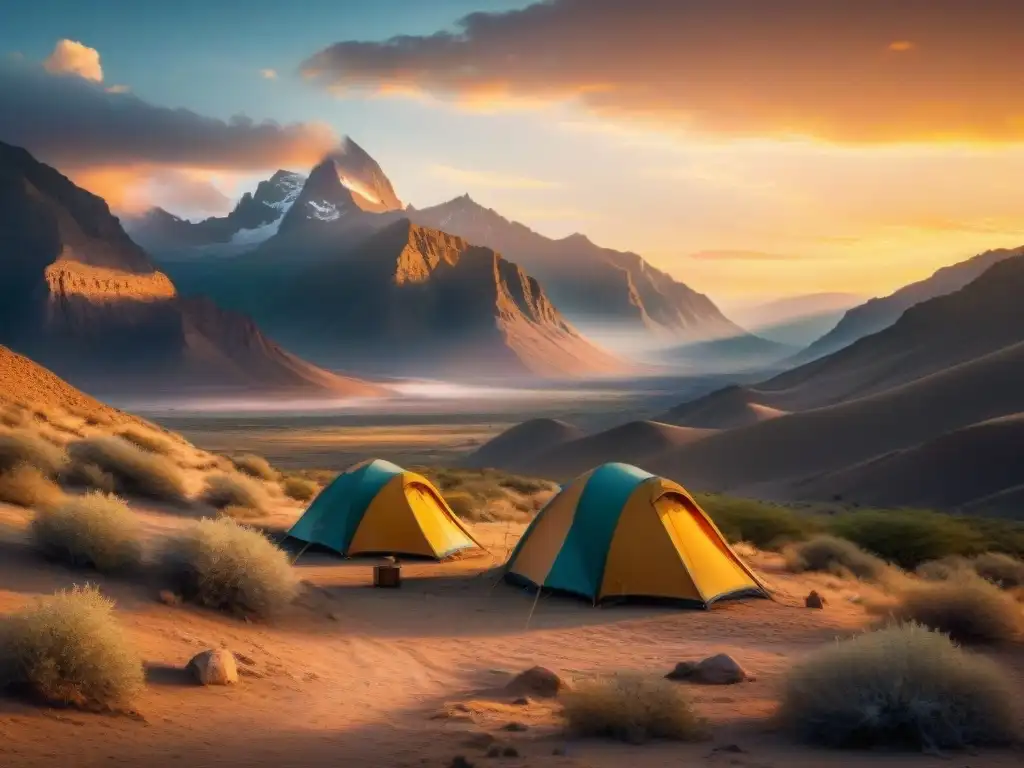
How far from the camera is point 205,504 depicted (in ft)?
73.0

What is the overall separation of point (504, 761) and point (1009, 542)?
24.4m

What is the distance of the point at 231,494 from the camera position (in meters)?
23.3

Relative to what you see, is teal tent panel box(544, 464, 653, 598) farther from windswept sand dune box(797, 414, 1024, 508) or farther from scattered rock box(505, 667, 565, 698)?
windswept sand dune box(797, 414, 1024, 508)

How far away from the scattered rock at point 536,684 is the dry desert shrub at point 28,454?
10914 mm

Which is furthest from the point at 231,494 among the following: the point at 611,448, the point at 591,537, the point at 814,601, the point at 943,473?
the point at 611,448

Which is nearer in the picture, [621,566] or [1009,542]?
[621,566]

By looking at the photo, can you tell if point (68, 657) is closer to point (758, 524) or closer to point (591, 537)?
point (591, 537)

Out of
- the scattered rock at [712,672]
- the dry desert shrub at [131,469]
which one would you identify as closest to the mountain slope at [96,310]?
the dry desert shrub at [131,469]

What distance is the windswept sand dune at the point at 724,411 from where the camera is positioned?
89.9 meters

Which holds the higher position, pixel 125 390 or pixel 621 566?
pixel 125 390

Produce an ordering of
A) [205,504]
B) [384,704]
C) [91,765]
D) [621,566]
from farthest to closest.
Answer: [205,504] → [621,566] → [384,704] → [91,765]

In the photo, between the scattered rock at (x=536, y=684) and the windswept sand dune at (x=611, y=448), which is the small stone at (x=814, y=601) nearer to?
the scattered rock at (x=536, y=684)

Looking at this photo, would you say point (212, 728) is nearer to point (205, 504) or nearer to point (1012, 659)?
point (1012, 659)

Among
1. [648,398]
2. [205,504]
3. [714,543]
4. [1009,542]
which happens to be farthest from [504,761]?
[648,398]
